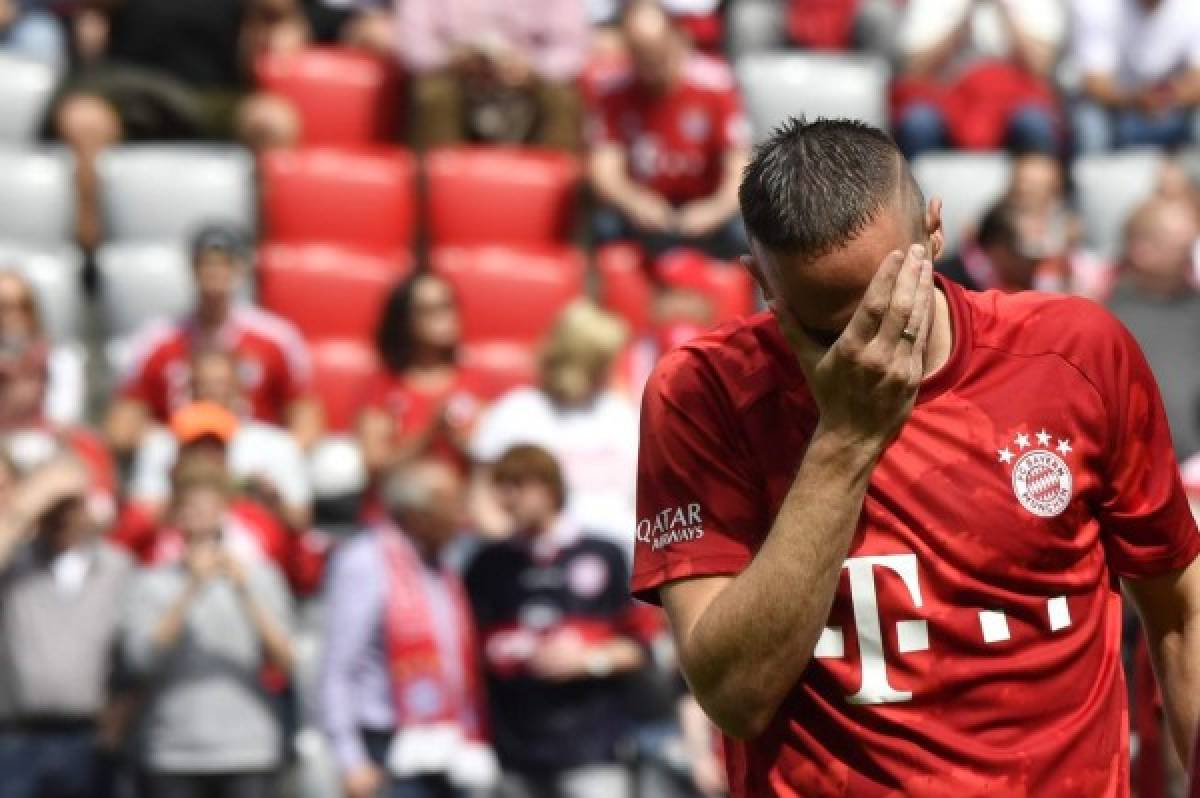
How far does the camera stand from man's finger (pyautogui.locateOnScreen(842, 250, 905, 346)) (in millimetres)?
2689

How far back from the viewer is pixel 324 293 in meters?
9.58

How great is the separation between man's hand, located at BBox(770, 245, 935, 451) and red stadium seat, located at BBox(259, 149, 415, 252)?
7.36 m

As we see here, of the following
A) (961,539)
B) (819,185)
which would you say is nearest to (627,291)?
(961,539)

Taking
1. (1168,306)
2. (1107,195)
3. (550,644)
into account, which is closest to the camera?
(1168,306)

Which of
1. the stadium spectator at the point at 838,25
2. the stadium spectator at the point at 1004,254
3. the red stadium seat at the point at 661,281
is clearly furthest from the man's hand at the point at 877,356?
the stadium spectator at the point at 838,25

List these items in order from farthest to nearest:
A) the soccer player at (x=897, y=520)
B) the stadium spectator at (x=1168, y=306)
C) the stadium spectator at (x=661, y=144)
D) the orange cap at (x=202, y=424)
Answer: the stadium spectator at (x=661, y=144) < the orange cap at (x=202, y=424) < the stadium spectator at (x=1168, y=306) < the soccer player at (x=897, y=520)

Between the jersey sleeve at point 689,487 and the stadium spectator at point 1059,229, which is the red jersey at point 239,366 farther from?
the jersey sleeve at point 689,487

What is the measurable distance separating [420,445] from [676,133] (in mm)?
2554

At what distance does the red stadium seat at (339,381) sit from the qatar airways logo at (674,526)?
20.3ft

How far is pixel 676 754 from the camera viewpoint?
24.8ft

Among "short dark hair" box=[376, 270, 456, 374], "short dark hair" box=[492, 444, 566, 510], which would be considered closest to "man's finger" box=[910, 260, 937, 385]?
"short dark hair" box=[492, 444, 566, 510]

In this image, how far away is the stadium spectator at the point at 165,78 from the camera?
10.1 meters

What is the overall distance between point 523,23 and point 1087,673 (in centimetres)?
782

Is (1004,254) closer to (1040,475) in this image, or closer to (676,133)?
(1040,475)
